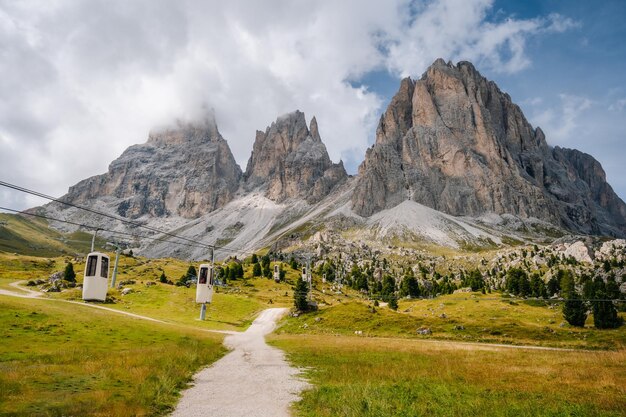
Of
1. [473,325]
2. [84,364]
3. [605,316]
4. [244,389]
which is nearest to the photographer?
[244,389]

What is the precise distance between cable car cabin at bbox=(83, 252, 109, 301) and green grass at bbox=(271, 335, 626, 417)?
23.0 metres

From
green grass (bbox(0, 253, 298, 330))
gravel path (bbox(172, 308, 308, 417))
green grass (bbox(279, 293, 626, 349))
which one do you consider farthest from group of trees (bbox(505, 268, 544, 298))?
gravel path (bbox(172, 308, 308, 417))

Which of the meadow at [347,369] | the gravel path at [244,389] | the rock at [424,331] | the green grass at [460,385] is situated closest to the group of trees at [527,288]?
the meadow at [347,369]

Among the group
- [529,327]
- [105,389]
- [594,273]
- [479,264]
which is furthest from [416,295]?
[105,389]

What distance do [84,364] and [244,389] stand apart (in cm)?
1009

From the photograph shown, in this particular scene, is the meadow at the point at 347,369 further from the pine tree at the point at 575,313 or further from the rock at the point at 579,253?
the rock at the point at 579,253

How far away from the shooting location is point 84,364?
22.1 meters

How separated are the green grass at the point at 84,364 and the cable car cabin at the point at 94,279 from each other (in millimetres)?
2755

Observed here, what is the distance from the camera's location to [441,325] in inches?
2376

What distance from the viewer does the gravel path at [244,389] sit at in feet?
48.5

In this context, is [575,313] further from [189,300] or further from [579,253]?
[579,253]

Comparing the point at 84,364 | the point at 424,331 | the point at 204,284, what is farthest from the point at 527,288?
the point at 84,364

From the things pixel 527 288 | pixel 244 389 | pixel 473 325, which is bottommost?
pixel 473 325

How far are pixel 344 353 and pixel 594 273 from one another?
12309cm
